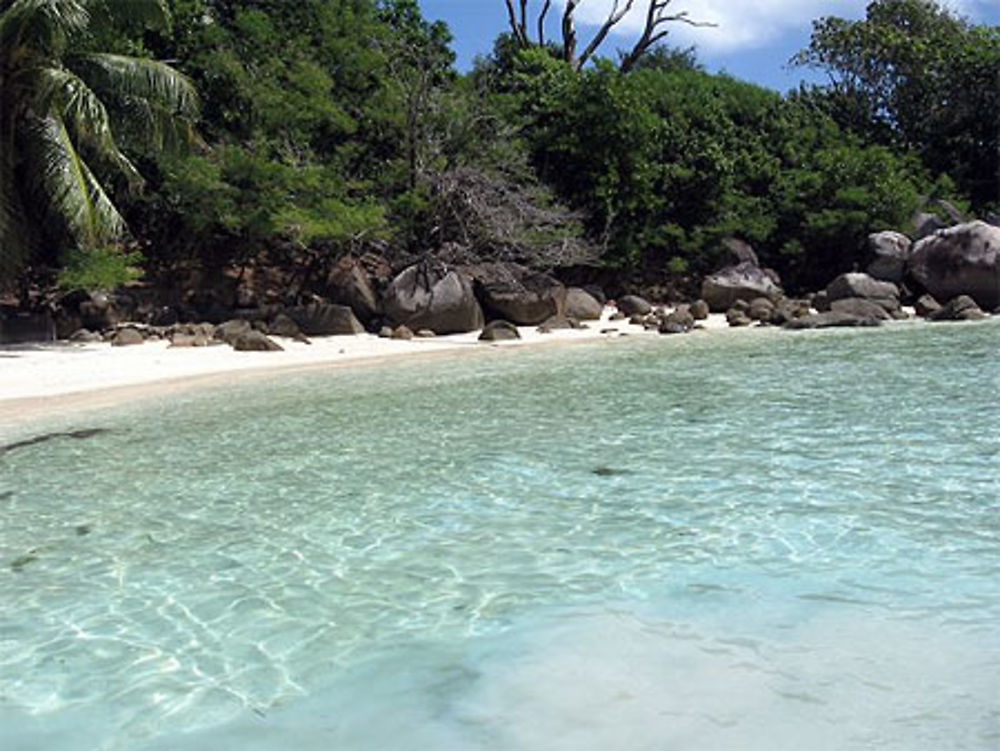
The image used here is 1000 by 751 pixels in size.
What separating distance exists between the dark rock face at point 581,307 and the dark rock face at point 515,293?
95cm

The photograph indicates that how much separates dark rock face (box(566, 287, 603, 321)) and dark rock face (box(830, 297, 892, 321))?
4.82 metres

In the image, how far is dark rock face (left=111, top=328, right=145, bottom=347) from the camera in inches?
566

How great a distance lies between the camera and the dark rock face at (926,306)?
1980 cm

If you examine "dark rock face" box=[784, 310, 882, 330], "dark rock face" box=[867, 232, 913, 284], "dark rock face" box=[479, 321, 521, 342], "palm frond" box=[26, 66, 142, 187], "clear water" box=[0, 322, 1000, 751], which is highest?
"palm frond" box=[26, 66, 142, 187]

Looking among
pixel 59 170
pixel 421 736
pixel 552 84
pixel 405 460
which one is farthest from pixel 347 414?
pixel 552 84

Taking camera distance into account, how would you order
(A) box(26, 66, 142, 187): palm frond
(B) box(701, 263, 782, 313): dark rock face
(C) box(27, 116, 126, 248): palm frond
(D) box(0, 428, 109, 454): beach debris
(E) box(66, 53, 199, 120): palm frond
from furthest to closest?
(B) box(701, 263, 782, 313): dark rock face
(E) box(66, 53, 199, 120): palm frond
(C) box(27, 116, 126, 248): palm frond
(A) box(26, 66, 142, 187): palm frond
(D) box(0, 428, 109, 454): beach debris

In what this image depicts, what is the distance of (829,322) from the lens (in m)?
18.0

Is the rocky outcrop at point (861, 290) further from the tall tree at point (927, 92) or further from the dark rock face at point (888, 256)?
the tall tree at point (927, 92)

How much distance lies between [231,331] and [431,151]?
6.14m

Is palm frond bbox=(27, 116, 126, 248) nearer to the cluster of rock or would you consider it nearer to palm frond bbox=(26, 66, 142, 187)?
palm frond bbox=(26, 66, 142, 187)

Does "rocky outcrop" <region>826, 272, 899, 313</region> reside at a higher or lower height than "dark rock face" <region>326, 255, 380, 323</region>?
lower

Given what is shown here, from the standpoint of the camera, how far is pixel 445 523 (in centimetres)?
495

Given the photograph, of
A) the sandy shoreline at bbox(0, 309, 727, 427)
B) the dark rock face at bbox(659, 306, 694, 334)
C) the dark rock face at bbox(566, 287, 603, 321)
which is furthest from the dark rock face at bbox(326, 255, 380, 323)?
the dark rock face at bbox(659, 306, 694, 334)

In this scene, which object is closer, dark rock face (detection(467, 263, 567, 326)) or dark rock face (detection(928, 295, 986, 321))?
dark rock face (detection(467, 263, 567, 326))
